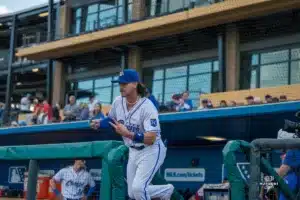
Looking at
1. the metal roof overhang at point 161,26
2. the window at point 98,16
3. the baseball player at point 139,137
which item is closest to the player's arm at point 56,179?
the baseball player at point 139,137

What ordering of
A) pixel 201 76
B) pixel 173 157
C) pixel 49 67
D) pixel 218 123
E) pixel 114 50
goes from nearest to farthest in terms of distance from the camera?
1. pixel 218 123
2. pixel 173 157
3. pixel 201 76
4. pixel 114 50
5. pixel 49 67

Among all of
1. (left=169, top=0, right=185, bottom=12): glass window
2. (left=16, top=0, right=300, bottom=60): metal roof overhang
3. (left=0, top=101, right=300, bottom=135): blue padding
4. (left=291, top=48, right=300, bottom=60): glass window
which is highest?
(left=169, top=0, right=185, bottom=12): glass window

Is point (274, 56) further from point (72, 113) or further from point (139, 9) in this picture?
point (139, 9)

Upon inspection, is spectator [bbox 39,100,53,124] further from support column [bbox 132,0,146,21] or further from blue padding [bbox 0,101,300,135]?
support column [bbox 132,0,146,21]

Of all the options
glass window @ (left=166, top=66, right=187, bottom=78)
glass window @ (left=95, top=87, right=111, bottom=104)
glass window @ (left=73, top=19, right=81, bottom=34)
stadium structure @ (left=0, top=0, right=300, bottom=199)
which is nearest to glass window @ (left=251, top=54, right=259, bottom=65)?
stadium structure @ (left=0, top=0, right=300, bottom=199)

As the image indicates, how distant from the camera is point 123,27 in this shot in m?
22.8

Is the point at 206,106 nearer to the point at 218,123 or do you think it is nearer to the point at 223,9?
the point at 218,123

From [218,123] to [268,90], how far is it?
4.36m

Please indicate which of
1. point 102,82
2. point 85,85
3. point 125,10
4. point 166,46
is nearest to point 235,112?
point 166,46

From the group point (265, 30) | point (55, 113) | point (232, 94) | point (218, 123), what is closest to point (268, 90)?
point (232, 94)

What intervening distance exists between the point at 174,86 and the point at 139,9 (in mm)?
3919

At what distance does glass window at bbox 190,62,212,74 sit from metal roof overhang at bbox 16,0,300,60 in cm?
134

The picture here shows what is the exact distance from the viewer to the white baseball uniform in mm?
4840

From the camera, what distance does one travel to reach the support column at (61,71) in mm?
26859
